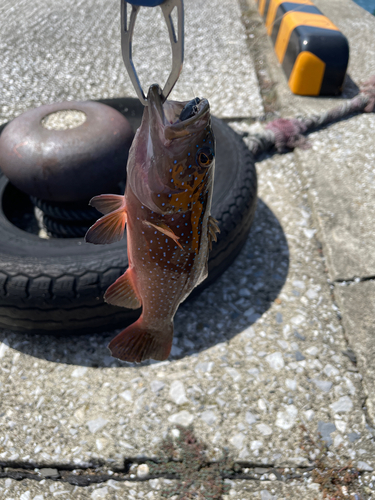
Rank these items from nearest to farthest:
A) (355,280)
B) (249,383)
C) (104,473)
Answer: (104,473) < (249,383) < (355,280)

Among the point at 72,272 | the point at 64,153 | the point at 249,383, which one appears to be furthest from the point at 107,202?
the point at 249,383

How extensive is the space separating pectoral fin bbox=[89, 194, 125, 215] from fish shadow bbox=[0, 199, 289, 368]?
1486mm

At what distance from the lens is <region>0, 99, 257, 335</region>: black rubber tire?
229cm

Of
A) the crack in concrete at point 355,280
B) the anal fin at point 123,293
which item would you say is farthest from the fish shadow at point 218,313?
the anal fin at point 123,293

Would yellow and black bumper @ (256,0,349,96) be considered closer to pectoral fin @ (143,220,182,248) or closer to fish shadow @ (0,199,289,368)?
fish shadow @ (0,199,289,368)

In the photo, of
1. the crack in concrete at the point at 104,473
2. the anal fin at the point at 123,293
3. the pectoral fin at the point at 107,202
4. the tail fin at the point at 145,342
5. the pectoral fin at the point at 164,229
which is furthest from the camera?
the crack in concrete at the point at 104,473

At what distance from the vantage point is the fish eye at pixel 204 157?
1.16 metres

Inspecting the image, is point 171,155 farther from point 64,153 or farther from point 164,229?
point 64,153

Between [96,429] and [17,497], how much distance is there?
0.49 metres

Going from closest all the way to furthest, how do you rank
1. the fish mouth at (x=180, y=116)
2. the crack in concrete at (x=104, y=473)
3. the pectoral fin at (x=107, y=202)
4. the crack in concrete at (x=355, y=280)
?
the fish mouth at (x=180, y=116)
the pectoral fin at (x=107, y=202)
the crack in concrete at (x=104, y=473)
the crack in concrete at (x=355, y=280)

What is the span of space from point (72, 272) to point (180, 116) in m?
1.43

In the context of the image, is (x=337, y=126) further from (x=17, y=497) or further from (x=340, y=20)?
(x=17, y=497)

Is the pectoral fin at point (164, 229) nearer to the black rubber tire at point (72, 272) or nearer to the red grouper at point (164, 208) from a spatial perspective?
the red grouper at point (164, 208)

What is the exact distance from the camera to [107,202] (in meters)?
1.34
